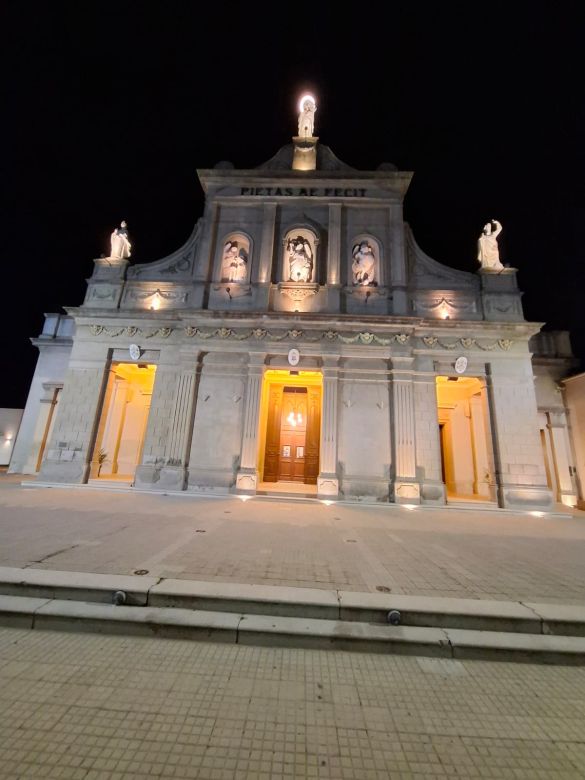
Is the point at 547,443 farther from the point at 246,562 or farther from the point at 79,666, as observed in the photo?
the point at 79,666

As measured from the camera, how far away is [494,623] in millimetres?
3260

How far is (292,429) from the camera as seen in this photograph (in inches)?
626

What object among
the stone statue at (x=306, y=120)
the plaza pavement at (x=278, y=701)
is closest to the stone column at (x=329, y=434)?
the plaza pavement at (x=278, y=701)

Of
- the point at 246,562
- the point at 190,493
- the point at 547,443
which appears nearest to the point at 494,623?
the point at 246,562

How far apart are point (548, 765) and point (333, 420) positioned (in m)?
10.6

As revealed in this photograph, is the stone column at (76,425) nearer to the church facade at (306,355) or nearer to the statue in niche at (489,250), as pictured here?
the church facade at (306,355)

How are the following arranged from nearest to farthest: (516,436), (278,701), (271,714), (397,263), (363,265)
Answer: (271,714)
(278,701)
(516,436)
(397,263)
(363,265)

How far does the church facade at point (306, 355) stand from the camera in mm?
12320

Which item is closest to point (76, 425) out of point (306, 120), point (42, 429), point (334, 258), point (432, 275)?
point (42, 429)

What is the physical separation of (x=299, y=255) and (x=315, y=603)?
13.9 m

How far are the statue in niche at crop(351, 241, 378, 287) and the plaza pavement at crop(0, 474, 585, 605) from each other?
388 inches

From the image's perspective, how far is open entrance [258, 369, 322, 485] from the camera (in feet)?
49.8

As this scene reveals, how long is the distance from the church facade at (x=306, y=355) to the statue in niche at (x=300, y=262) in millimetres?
71

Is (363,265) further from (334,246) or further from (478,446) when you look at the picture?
(478,446)
